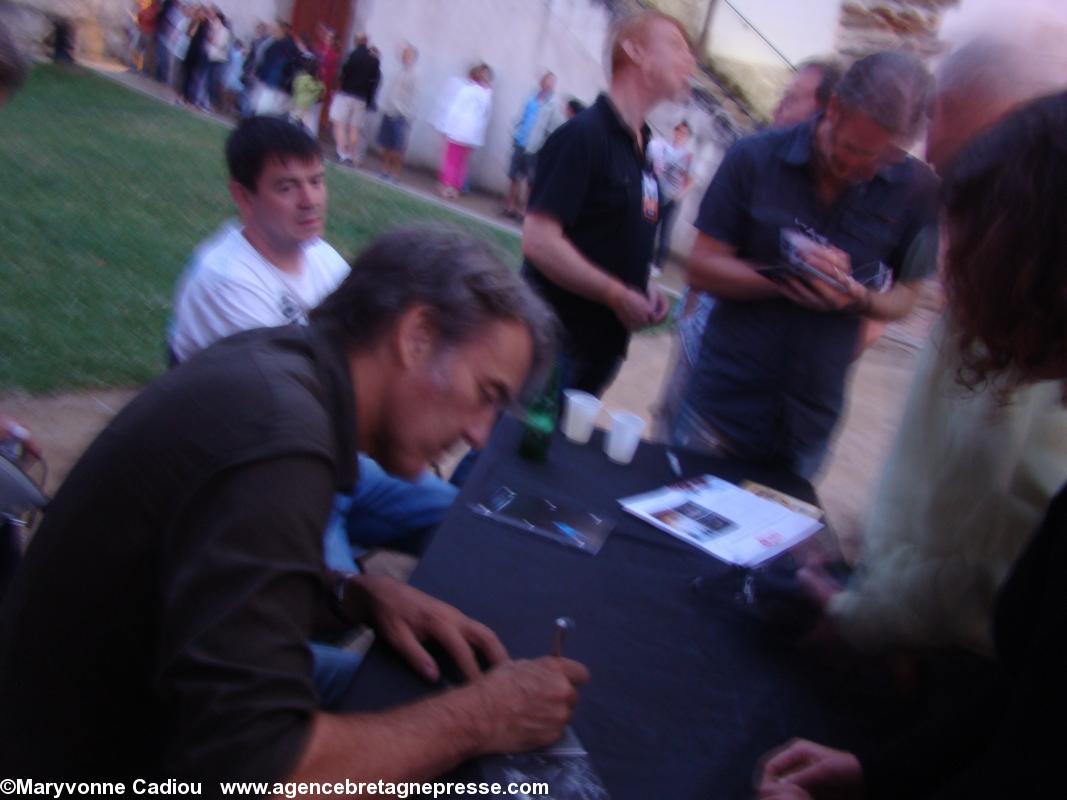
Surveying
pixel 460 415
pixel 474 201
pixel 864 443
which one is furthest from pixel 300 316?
pixel 474 201

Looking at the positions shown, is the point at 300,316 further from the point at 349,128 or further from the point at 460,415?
the point at 349,128

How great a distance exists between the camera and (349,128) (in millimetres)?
12258

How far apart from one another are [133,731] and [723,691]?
0.93 meters

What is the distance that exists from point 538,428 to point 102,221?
17.7 ft

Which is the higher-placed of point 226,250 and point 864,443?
point 226,250

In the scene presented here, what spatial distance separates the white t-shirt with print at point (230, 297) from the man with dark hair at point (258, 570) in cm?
100

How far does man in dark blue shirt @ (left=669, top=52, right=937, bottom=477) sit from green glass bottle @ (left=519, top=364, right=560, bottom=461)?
23.7 inches

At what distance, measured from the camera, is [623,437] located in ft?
7.66

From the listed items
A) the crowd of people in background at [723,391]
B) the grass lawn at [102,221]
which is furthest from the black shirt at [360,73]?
the crowd of people in background at [723,391]

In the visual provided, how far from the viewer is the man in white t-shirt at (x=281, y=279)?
2.37 m

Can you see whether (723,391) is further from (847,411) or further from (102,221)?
(102,221)

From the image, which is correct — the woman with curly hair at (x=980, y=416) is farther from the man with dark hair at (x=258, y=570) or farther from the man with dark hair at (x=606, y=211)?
the man with dark hair at (x=606, y=211)

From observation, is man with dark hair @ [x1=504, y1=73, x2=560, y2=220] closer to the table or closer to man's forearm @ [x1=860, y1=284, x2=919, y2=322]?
man's forearm @ [x1=860, y1=284, x2=919, y2=322]

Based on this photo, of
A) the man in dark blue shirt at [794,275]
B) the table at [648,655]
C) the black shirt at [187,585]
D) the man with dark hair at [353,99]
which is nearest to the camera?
the black shirt at [187,585]
